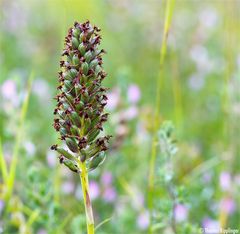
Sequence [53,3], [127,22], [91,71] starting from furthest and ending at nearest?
[53,3], [127,22], [91,71]

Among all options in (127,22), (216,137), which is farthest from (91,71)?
(127,22)

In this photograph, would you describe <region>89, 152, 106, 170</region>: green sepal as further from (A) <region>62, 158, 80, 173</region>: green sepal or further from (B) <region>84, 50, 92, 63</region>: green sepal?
(B) <region>84, 50, 92, 63</region>: green sepal

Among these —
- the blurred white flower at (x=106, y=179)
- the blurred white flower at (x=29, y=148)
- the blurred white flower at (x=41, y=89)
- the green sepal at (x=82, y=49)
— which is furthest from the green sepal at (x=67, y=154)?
the blurred white flower at (x=41, y=89)

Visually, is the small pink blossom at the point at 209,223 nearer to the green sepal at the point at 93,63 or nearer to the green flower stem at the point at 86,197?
the green flower stem at the point at 86,197

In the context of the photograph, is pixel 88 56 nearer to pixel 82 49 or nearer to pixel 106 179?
pixel 82 49

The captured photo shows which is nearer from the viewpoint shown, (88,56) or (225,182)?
(88,56)

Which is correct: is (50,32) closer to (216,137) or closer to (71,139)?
(216,137)

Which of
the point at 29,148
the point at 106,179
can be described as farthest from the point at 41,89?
the point at 29,148

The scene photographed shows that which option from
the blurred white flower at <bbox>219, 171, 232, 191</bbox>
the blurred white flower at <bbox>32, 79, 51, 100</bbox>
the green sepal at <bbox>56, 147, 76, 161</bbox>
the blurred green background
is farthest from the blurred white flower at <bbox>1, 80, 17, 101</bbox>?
the green sepal at <bbox>56, 147, 76, 161</bbox>
